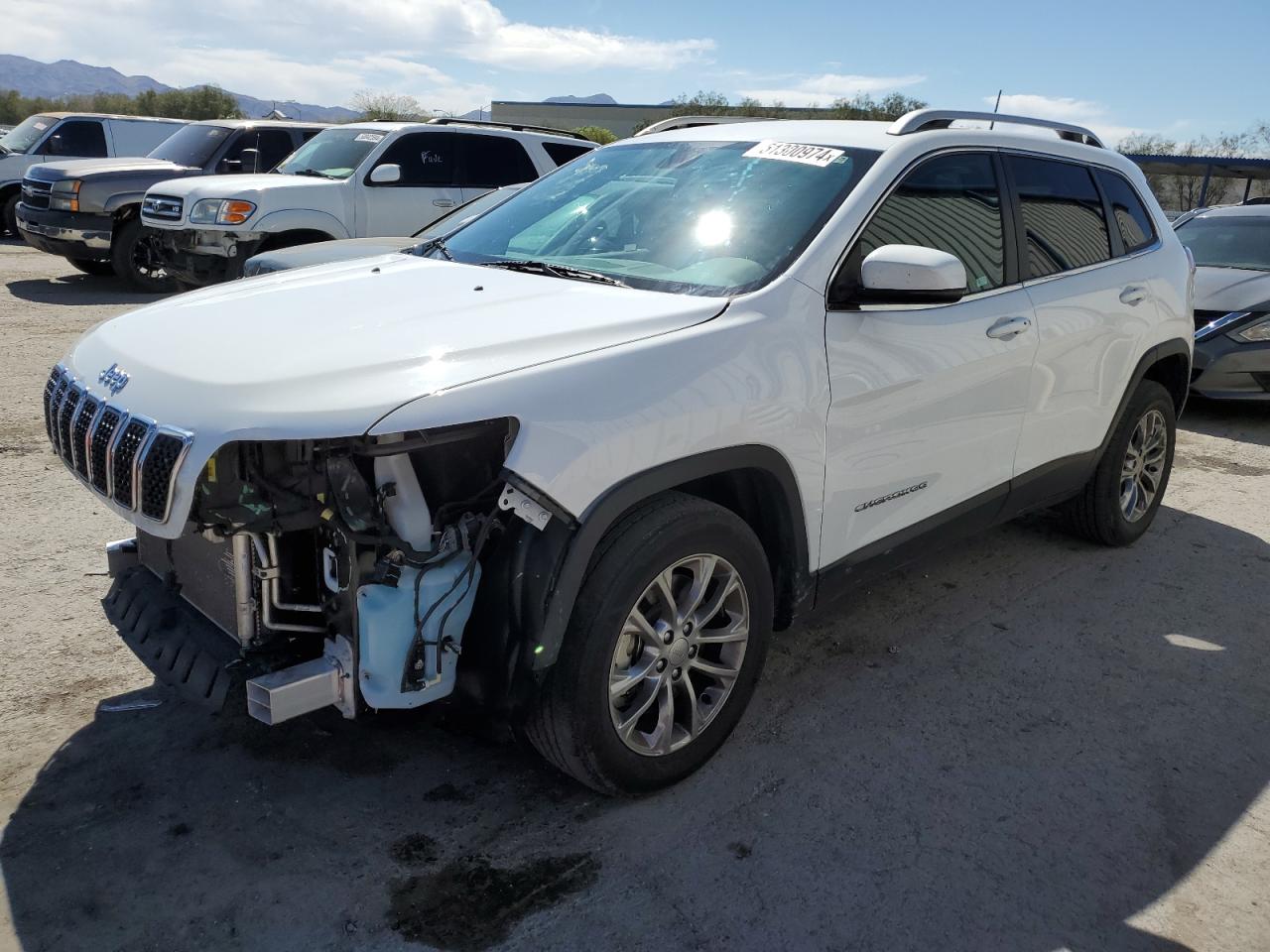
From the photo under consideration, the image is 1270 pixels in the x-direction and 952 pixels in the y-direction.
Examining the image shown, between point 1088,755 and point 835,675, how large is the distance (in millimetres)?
896

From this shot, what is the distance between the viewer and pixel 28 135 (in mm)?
16156

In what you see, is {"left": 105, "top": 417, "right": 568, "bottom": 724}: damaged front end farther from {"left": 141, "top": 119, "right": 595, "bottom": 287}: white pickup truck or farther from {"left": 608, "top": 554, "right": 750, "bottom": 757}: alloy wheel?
{"left": 141, "top": 119, "right": 595, "bottom": 287}: white pickup truck

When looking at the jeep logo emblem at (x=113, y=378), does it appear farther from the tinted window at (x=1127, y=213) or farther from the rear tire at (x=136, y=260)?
the rear tire at (x=136, y=260)

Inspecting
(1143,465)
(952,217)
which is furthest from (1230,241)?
(952,217)

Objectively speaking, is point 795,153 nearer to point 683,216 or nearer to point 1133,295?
point 683,216

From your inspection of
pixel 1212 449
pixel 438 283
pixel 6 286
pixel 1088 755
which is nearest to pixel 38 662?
pixel 438 283

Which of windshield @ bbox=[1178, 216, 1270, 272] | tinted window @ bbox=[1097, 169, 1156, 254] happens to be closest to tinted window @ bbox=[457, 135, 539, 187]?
windshield @ bbox=[1178, 216, 1270, 272]

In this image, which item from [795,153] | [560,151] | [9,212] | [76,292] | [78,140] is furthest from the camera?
[9,212]

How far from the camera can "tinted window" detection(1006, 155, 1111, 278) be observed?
4301 millimetres

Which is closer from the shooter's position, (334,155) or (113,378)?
(113,378)

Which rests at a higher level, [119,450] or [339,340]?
[339,340]

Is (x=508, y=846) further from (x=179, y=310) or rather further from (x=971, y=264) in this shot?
(x=971, y=264)

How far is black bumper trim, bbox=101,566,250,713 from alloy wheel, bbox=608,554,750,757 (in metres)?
1.01

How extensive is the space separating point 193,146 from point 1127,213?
1183cm
